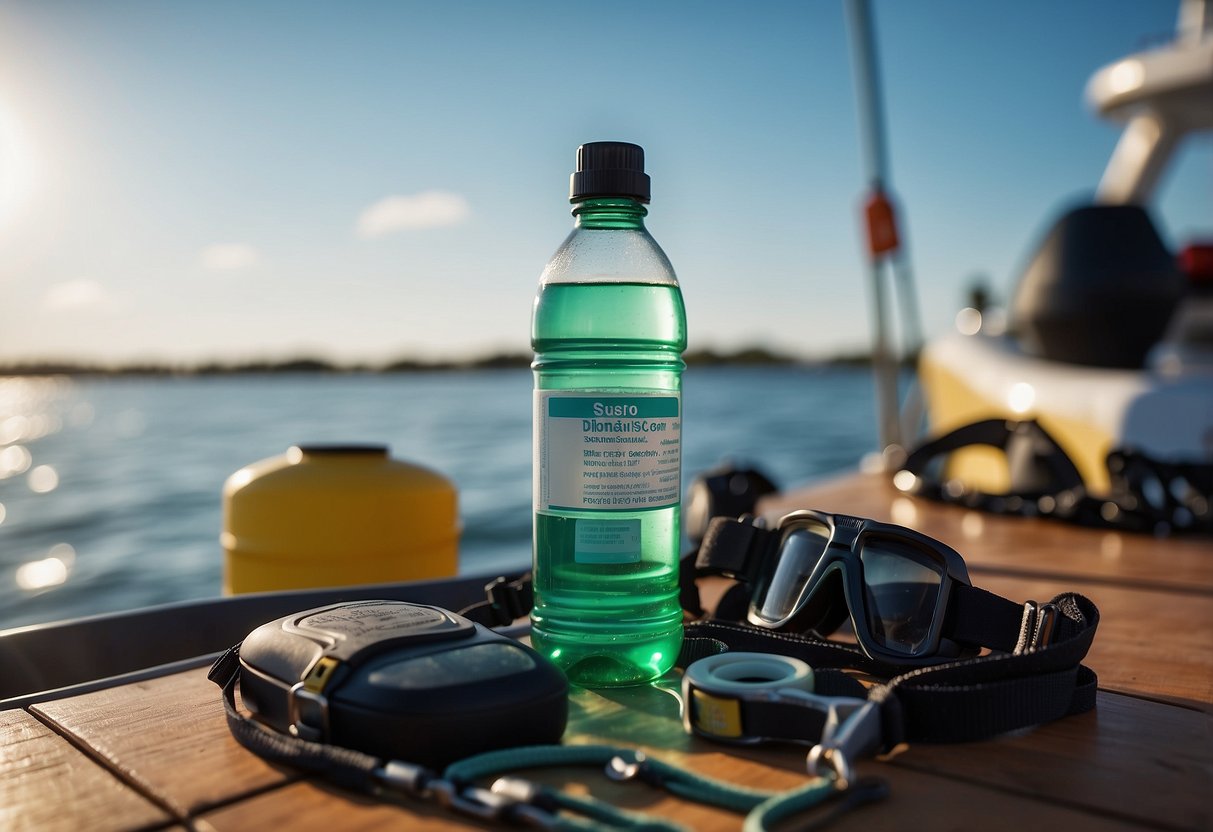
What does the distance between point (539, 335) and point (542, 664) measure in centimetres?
51

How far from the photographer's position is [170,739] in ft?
3.22

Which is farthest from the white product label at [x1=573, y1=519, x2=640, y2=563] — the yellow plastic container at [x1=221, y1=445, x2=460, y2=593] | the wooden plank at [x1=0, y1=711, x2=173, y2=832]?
the yellow plastic container at [x1=221, y1=445, x2=460, y2=593]

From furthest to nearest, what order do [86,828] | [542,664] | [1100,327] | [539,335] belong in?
[1100,327] → [539,335] → [542,664] → [86,828]

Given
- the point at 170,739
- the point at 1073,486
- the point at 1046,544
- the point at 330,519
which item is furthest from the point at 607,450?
the point at 1073,486

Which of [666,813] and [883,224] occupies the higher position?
[883,224]

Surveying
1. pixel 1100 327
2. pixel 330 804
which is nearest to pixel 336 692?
pixel 330 804

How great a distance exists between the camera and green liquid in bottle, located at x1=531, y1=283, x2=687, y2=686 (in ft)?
3.65

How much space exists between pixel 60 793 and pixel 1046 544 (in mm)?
2245

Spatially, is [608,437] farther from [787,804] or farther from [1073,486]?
[1073,486]

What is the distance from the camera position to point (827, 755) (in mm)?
882

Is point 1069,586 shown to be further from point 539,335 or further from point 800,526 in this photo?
point 539,335

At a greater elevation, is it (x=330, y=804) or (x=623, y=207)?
(x=623, y=207)

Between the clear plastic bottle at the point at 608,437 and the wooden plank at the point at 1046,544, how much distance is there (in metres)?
1.08

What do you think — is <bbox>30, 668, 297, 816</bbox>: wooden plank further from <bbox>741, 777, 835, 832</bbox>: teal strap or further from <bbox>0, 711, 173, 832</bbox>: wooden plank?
<bbox>741, 777, 835, 832</bbox>: teal strap
